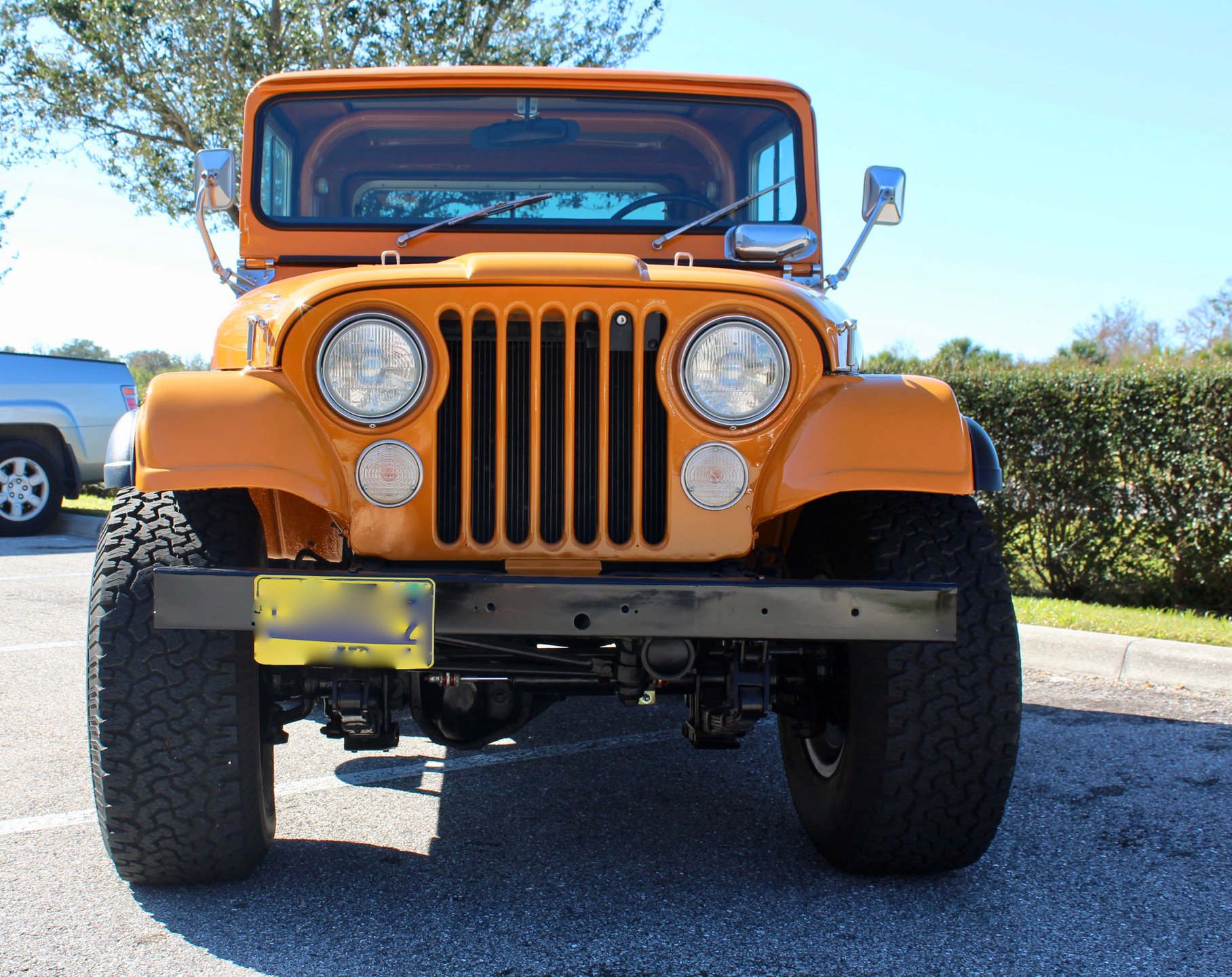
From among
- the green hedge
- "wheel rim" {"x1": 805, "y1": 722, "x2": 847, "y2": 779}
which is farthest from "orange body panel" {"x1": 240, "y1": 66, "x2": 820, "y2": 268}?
the green hedge

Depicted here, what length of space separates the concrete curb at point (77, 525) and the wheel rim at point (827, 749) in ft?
31.8

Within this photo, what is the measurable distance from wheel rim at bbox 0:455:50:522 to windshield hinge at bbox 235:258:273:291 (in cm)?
817

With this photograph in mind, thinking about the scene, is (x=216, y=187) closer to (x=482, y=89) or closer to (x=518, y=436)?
(x=482, y=89)

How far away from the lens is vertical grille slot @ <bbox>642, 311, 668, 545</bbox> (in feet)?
8.34

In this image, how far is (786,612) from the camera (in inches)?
90.8

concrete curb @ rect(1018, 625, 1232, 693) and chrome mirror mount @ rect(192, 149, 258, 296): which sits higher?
chrome mirror mount @ rect(192, 149, 258, 296)

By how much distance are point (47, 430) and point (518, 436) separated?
991cm

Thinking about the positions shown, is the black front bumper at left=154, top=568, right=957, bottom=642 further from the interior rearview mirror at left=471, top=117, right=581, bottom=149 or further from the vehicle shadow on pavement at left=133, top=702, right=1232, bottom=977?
the interior rearview mirror at left=471, top=117, right=581, bottom=149

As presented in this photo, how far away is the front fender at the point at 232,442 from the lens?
235 centimetres

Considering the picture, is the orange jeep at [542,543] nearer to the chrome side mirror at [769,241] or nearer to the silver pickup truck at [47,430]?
the chrome side mirror at [769,241]

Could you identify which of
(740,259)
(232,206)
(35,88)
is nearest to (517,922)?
(740,259)

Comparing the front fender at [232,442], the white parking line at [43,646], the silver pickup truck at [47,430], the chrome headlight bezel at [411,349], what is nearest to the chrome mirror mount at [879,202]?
the chrome headlight bezel at [411,349]

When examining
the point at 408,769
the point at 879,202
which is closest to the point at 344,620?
the point at 408,769

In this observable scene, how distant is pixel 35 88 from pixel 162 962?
16.5m
